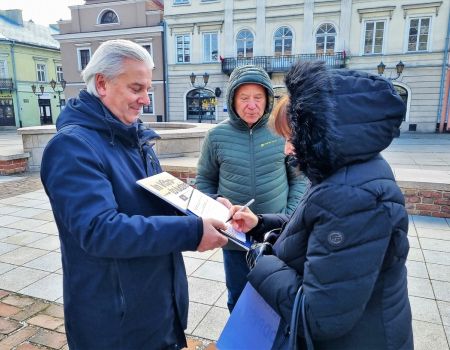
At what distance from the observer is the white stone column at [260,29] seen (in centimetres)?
2266

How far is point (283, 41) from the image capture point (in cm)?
2294

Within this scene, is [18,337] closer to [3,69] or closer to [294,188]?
[294,188]

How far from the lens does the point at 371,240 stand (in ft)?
3.65

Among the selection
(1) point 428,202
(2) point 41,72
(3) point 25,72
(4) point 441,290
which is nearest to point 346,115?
(4) point 441,290

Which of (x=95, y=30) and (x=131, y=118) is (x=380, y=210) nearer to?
(x=131, y=118)

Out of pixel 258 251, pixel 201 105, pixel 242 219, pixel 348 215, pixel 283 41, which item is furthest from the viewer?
pixel 201 105

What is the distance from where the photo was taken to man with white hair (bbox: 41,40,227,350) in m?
1.29

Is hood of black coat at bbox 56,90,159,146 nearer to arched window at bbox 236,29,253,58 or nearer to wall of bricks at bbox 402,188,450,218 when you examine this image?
wall of bricks at bbox 402,188,450,218

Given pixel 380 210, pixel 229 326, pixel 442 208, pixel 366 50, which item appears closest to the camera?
pixel 380 210

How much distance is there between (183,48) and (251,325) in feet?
83.8

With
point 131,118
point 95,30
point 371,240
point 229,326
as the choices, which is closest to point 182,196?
point 131,118

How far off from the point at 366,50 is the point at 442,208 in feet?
62.9

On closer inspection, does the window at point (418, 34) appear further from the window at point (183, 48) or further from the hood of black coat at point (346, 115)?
the hood of black coat at point (346, 115)

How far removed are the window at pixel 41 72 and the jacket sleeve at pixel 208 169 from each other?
1409 inches
